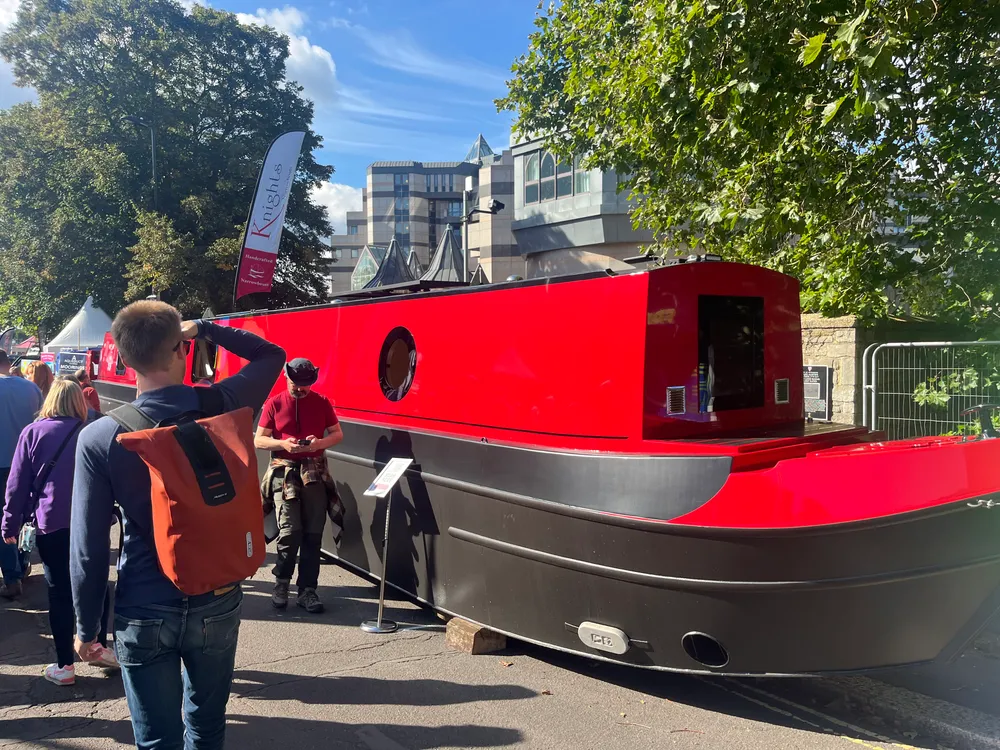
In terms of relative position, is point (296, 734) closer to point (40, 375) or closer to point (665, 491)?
point (665, 491)

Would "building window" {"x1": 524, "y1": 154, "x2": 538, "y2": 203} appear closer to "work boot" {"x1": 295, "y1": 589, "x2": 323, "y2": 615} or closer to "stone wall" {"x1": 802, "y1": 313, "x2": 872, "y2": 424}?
"stone wall" {"x1": 802, "y1": 313, "x2": 872, "y2": 424}

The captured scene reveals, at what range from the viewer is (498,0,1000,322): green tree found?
6.84 meters

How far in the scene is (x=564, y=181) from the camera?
29.2 m

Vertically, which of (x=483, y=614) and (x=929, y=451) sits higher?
(x=929, y=451)

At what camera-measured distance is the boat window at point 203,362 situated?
337 inches

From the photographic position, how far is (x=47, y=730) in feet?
12.0

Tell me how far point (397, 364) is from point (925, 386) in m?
5.61

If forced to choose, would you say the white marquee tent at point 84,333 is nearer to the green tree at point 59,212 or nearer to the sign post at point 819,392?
the green tree at point 59,212

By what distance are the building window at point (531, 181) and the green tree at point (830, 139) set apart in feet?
67.3

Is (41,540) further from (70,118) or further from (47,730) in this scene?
(70,118)

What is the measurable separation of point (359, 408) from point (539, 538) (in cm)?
269

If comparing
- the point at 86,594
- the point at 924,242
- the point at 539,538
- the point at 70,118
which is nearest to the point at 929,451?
the point at 539,538

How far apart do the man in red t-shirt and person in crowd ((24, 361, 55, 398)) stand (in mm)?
2078

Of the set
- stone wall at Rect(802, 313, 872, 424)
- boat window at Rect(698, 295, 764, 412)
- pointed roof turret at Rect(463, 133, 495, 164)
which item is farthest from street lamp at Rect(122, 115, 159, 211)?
pointed roof turret at Rect(463, 133, 495, 164)
